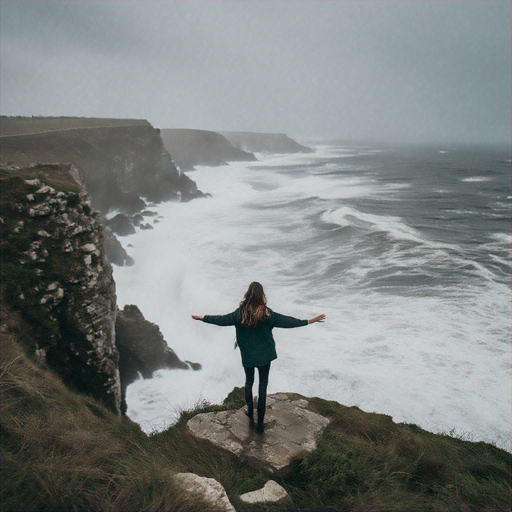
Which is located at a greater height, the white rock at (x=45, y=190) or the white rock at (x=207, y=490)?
the white rock at (x=45, y=190)

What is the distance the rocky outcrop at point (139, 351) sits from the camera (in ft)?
42.5

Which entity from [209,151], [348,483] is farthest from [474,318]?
[209,151]

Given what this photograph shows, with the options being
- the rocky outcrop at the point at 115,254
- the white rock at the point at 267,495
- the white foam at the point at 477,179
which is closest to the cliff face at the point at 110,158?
the rocky outcrop at the point at 115,254

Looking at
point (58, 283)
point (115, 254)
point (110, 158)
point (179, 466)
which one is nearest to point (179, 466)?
point (179, 466)

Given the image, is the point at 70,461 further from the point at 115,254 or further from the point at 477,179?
the point at 477,179

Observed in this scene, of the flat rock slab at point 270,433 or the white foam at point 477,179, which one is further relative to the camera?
the white foam at point 477,179

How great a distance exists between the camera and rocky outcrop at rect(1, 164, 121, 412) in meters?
8.51

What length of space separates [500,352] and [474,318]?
2780 millimetres

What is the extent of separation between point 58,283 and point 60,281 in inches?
5.0

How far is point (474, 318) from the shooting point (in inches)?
614

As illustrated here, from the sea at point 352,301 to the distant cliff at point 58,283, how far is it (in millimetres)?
2610

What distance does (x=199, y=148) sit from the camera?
97.6m

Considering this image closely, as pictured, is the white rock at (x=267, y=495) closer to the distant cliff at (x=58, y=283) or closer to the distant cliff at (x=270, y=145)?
the distant cliff at (x=58, y=283)

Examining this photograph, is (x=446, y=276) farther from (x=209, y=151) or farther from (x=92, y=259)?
(x=209, y=151)
